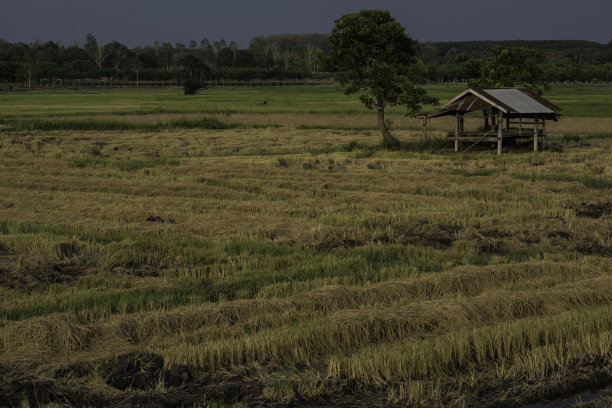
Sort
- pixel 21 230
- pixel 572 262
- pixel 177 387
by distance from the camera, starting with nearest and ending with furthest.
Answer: pixel 177 387
pixel 572 262
pixel 21 230

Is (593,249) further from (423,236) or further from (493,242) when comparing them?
(423,236)

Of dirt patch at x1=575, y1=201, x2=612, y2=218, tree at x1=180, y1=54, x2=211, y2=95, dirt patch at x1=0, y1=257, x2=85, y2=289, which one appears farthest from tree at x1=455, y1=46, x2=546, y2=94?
tree at x1=180, y1=54, x2=211, y2=95

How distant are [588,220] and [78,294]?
10.0 meters

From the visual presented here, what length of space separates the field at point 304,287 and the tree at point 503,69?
41.2 feet

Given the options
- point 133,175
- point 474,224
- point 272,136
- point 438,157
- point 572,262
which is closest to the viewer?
point 572,262

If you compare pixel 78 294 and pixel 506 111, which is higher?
pixel 506 111

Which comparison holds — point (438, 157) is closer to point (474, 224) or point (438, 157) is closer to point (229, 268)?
point (474, 224)

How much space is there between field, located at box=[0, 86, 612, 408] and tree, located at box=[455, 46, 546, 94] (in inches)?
494

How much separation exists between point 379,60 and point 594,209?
15043mm

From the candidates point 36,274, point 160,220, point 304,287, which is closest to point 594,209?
point 304,287

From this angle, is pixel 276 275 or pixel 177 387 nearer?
pixel 177 387

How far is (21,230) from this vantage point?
12.6 metres

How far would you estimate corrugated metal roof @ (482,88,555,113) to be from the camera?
27139 mm

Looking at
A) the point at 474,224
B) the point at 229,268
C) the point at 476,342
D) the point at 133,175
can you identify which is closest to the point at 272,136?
the point at 133,175
